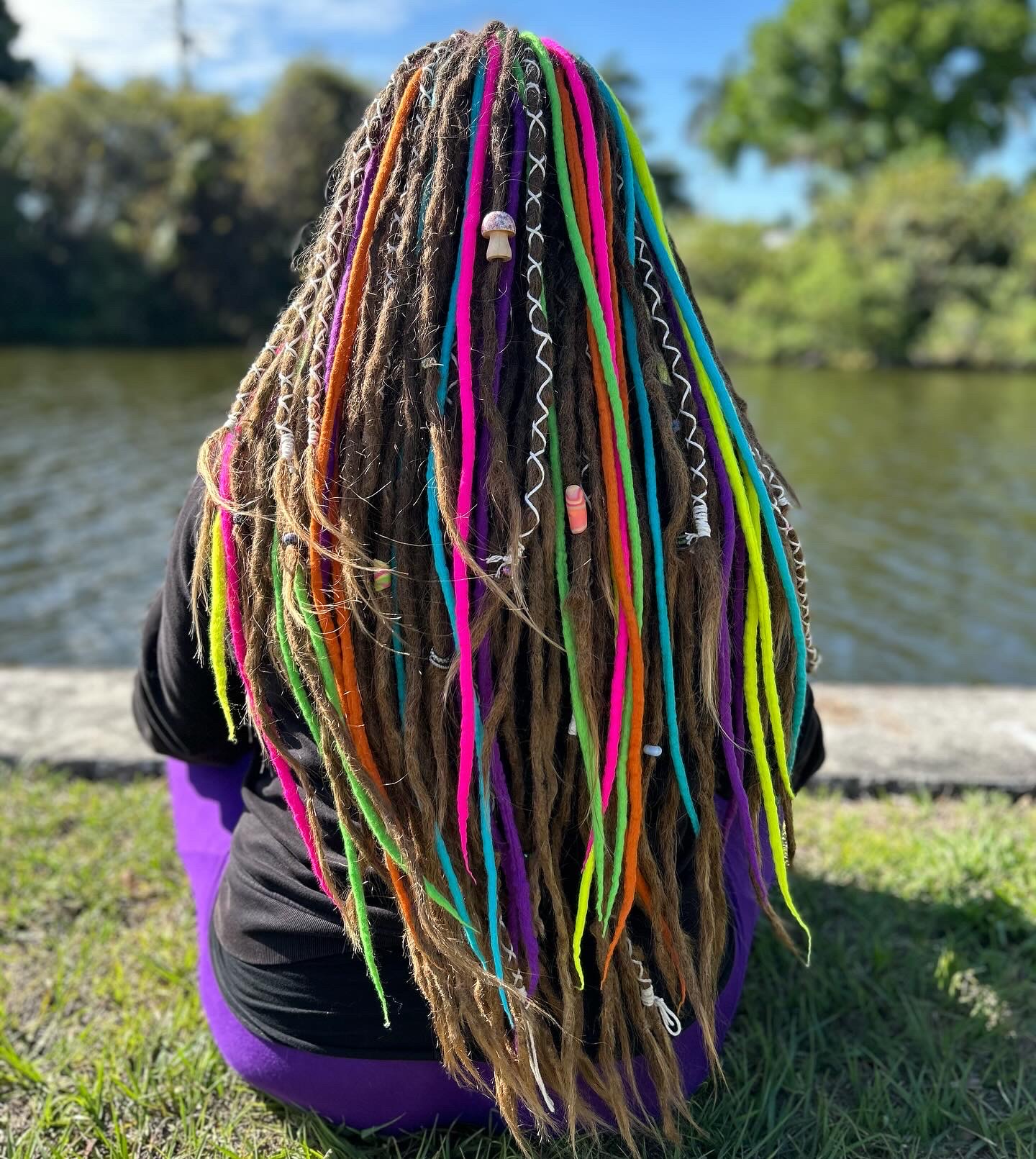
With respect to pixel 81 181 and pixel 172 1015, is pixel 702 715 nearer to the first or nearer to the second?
pixel 172 1015

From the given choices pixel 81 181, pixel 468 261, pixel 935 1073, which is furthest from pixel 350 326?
pixel 81 181

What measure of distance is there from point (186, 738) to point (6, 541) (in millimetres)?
5813

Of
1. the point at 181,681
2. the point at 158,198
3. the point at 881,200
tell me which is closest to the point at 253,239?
the point at 158,198

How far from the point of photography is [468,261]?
3.72ft

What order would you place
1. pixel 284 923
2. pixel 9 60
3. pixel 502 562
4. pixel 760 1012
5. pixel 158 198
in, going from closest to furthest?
pixel 502 562, pixel 284 923, pixel 760 1012, pixel 9 60, pixel 158 198

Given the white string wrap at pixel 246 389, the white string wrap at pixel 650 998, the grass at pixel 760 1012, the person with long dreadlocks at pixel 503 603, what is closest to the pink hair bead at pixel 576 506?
the person with long dreadlocks at pixel 503 603

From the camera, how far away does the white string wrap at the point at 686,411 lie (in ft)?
3.83

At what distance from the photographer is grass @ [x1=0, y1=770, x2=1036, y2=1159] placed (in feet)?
4.86

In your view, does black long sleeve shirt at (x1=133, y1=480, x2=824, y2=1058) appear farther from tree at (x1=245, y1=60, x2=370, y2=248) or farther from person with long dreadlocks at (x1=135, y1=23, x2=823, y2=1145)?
tree at (x1=245, y1=60, x2=370, y2=248)

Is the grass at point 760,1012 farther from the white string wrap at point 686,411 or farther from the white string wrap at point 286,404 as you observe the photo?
the white string wrap at point 286,404

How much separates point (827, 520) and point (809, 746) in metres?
6.64

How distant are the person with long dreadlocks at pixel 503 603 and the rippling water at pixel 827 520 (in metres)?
4.10

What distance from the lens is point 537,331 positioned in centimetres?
113

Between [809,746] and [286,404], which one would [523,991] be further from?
[286,404]
